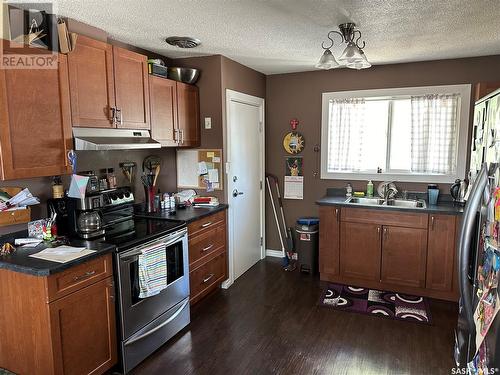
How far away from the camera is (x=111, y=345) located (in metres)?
2.27

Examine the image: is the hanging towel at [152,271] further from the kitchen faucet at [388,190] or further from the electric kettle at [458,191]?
the electric kettle at [458,191]

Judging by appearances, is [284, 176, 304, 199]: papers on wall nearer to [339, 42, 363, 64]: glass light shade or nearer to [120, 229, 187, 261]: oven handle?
[120, 229, 187, 261]: oven handle

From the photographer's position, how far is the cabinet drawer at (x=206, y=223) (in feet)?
9.92

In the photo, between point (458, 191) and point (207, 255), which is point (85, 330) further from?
point (458, 191)

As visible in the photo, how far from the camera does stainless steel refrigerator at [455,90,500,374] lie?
1232 mm

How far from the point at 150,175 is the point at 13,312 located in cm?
149

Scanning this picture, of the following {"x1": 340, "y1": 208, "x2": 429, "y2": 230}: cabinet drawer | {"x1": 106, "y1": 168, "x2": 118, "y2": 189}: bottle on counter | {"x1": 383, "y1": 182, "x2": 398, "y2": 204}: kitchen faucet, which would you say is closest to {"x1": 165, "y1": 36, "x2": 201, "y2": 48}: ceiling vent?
{"x1": 106, "y1": 168, "x2": 118, "y2": 189}: bottle on counter

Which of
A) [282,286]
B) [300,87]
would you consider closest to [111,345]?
[282,286]

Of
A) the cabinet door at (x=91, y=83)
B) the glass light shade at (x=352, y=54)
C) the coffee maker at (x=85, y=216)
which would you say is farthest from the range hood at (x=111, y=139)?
the glass light shade at (x=352, y=54)

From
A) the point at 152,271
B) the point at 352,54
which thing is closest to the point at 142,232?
the point at 152,271

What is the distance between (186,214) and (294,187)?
5.69 ft

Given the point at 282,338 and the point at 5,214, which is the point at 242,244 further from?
the point at 5,214

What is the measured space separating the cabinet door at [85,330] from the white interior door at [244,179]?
5.38 feet

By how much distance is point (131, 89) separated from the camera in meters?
2.75
